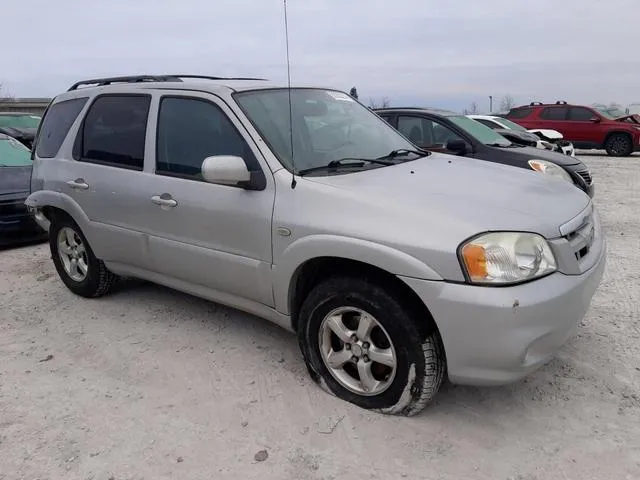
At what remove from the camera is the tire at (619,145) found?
17016 millimetres

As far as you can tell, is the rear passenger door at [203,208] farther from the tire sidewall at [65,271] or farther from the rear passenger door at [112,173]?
the tire sidewall at [65,271]

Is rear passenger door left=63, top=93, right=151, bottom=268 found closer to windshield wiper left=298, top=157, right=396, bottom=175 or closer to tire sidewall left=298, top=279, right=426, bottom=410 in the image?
windshield wiper left=298, top=157, right=396, bottom=175

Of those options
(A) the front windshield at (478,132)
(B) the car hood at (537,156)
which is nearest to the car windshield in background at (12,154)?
(A) the front windshield at (478,132)

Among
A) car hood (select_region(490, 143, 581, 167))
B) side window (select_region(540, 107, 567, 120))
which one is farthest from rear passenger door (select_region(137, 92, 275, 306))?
side window (select_region(540, 107, 567, 120))

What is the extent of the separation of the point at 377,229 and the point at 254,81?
1.81 metres

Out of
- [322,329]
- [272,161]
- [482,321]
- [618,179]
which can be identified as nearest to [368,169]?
[272,161]

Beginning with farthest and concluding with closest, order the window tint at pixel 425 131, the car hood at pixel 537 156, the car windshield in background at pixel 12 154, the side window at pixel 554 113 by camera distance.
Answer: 1. the side window at pixel 554 113
2. the car windshield in background at pixel 12 154
3. the window tint at pixel 425 131
4. the car hood at pixel 537 156

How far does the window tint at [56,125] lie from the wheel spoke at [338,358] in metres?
3.07

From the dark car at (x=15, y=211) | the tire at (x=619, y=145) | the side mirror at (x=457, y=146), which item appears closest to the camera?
the side mirror at (x=457, y=146)

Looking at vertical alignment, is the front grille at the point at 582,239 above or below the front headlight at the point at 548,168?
below

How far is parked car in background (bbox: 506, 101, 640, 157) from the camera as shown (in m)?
17.0

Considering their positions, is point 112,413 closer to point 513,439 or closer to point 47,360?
point 47,360

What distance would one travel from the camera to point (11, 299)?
5.02m

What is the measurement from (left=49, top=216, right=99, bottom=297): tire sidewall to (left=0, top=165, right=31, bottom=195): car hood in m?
2.35
